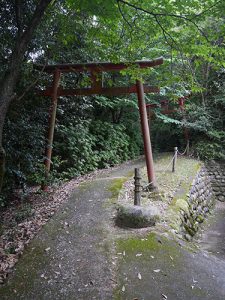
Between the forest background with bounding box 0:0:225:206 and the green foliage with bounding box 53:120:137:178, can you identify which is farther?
the green foliage with bounding box 53:120:137:178

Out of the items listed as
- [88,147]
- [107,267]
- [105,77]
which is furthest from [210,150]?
[107,267]

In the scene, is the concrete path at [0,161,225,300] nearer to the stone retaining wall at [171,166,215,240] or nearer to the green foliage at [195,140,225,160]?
the stone retaining wall at [171,166,215,240]

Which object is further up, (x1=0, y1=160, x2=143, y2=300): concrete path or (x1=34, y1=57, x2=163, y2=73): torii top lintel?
(x1=34, y1=57, x2=163, y2=73): torii top lintel

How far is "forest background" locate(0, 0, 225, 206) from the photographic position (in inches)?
180

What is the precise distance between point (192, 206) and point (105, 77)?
7.36 meters

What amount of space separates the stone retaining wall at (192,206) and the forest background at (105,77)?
2905 millimetres

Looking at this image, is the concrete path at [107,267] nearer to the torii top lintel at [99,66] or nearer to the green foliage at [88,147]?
the torii top lintel at [99,66]

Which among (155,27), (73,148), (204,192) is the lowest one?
(204,192)

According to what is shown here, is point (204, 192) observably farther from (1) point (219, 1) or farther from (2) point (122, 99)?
(1) point (219, 1)

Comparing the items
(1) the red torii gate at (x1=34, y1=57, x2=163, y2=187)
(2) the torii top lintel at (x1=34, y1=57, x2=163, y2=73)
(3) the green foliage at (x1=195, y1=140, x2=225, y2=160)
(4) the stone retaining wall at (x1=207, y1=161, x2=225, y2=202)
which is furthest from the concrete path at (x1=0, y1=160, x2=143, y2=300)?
(3) the green foliage at (x1=195, y1=140, x2=225, y2=160)

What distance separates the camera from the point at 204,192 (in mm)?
12141

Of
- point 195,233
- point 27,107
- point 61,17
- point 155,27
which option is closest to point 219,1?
point 155,27

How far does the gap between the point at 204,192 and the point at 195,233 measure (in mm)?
4433

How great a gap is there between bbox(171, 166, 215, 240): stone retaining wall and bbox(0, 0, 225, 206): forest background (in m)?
2.90
